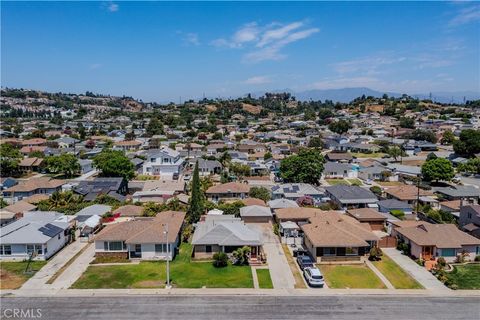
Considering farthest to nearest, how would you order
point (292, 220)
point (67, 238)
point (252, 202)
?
point (252, 202) < point (292, 220) < point (67, 238)

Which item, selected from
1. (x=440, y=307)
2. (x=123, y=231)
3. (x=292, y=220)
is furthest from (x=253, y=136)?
(x=440, y=307)

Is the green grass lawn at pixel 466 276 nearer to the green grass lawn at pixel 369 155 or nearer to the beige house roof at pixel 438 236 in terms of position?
the beige house roof at pixel 438 236

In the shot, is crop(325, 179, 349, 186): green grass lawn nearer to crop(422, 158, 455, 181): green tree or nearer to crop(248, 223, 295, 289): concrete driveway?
crop(422, 158, 455, 181): green tree

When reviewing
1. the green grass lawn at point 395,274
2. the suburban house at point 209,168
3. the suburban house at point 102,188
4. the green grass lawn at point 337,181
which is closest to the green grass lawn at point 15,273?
the suburban house at point 102,188

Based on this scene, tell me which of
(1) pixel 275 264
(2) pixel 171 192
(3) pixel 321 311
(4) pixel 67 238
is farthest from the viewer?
A: (2) pixel 171 192

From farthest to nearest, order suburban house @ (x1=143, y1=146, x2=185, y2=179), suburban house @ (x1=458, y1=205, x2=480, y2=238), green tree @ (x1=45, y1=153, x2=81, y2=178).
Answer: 1. suburban house @ (x1=143, y1=146, x2=185, y2=179)
2. green tree @ (x1=45, y1=153, x2=81, y2=178)
3. suburban house @ (x1=458, y1=205, x2=480, y2=238)

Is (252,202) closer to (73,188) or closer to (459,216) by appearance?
(459,216)

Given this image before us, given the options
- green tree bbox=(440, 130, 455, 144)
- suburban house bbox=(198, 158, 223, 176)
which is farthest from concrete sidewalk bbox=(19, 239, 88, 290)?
green tree bbox=(440, 130, 455, 144)

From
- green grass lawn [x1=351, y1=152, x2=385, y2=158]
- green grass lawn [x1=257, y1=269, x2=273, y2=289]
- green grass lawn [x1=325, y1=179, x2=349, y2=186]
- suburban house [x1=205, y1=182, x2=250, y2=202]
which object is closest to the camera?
green grass lawn [x1=257, y1=269, x2=273, y2=289]
